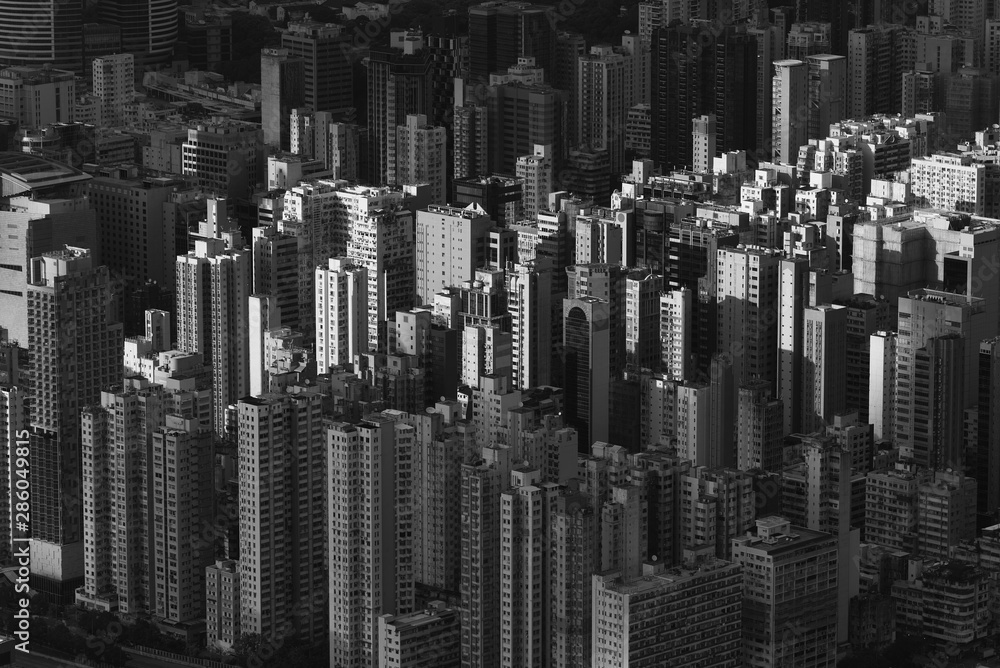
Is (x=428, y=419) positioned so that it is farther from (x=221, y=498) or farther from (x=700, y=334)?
(x=700, y=334)

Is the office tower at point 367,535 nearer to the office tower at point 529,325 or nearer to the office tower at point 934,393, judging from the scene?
the office tower at point 529,325

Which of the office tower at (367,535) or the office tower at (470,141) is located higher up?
the office tower at (470,141)

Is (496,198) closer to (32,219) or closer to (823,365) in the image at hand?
(823,365)

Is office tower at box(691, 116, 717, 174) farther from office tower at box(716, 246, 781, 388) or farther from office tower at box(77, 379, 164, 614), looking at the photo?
office tower at box(77, 379, 164, 614)

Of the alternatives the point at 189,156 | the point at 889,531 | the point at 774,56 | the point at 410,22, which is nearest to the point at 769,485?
the point at 889,531

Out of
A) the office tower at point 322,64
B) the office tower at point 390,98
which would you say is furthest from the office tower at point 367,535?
the office tower at point 322,64

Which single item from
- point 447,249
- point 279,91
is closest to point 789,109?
point 279,91

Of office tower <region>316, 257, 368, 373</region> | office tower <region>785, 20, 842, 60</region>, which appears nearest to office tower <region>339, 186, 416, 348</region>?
office tower <region>316, 257, 368, 373</region>
